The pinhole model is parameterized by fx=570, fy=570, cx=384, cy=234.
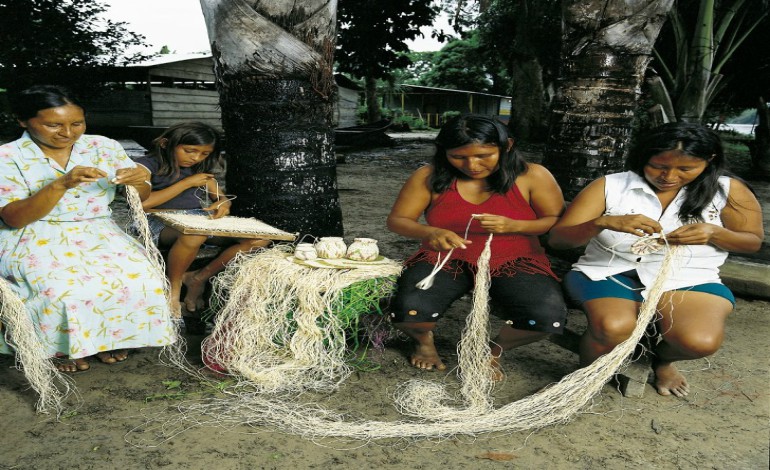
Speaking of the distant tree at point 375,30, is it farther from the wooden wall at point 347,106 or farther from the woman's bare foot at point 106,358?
the woman's bare foot at point 106,358

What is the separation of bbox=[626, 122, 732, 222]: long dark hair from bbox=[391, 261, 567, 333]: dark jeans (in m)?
0.69

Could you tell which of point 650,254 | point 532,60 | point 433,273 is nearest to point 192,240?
point 433,273

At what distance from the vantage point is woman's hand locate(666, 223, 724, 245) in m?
2.39

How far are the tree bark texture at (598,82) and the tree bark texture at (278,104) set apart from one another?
62.6 inches

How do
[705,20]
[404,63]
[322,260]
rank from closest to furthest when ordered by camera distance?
[322,260], [705,20], [404,63]

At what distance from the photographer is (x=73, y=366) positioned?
2750 mm

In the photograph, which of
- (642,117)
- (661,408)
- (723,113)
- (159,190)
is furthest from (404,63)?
(661,408)

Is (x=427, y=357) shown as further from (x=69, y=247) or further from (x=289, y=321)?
(x=69, y=247)

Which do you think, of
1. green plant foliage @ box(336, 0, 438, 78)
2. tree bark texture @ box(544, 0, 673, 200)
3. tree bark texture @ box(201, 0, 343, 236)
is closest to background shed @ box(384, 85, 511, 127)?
green plant foliage @ box(336, 0, 438, 78)

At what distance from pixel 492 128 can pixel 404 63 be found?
15.0m

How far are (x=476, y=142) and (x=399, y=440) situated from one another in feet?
4.36

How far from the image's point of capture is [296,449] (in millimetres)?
2174

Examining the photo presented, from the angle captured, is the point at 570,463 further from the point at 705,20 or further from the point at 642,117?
the point at 642,117

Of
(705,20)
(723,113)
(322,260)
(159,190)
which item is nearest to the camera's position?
(322,260)
